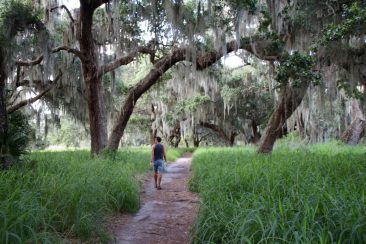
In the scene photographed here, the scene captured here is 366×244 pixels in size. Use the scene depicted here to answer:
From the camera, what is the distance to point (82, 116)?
58.8 ft

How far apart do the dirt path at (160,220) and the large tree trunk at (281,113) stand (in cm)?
446

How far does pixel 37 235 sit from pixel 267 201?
2316 mm

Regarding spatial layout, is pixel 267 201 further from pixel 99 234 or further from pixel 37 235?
pixel 37 235

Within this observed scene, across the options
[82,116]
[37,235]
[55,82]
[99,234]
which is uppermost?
[55,82]

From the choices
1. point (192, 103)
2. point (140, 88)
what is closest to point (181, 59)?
point (140, 88)

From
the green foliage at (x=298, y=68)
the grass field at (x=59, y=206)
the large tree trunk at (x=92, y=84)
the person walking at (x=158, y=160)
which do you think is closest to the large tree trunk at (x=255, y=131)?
the large tree trunk at (x=92, y=84)

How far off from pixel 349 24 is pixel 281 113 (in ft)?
16.9

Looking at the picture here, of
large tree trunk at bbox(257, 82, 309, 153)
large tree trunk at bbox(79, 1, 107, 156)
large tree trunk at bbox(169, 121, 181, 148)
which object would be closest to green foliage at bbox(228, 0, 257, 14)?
large tree trunk at bbox(257, 82, 309, 153)

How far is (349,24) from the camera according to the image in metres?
6.58

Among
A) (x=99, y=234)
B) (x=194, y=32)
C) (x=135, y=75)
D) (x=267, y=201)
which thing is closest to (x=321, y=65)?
(x=194, y=32)

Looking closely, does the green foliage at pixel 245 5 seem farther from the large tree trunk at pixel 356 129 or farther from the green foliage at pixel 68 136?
the green foliage at pixel 68 136

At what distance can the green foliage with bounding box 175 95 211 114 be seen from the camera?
2312cm

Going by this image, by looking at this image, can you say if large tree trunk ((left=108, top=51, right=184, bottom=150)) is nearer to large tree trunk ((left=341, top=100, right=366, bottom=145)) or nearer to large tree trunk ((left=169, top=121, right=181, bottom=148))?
large tree trunk ((left=341, top=100, right=366, bottom=145))

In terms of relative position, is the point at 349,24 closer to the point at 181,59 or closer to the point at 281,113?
the point at 281,113
